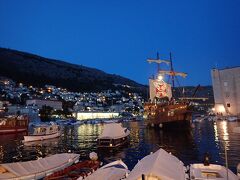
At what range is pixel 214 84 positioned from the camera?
12006cm

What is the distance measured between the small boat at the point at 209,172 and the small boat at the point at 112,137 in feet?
71.6

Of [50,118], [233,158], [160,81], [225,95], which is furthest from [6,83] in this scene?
[233,158]

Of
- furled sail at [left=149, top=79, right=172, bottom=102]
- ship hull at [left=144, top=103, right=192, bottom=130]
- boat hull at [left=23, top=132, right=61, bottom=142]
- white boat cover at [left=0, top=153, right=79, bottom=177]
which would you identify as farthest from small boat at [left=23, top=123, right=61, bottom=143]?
furled sail at [left=149, top=79, right=172, bottom=102]

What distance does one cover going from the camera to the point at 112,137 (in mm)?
39031

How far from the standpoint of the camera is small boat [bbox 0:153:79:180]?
18766 millimetres

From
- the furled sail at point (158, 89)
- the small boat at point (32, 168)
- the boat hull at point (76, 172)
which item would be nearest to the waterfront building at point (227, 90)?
the furled sail at point (158, 89)

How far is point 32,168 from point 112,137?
19.3m

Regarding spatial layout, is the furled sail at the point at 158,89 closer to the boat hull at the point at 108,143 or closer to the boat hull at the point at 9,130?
the boat hull at the point at 9,130

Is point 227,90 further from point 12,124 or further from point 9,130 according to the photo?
point 9,130

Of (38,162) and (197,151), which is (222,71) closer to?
(197,151)

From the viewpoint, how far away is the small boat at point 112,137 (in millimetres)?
38562

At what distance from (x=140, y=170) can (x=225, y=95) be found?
11311 cm

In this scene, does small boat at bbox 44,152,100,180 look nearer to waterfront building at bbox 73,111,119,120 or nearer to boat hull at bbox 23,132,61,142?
boat hull at bbox 23,132,61,142

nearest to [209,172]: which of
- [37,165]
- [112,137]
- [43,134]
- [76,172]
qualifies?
[76,172]
